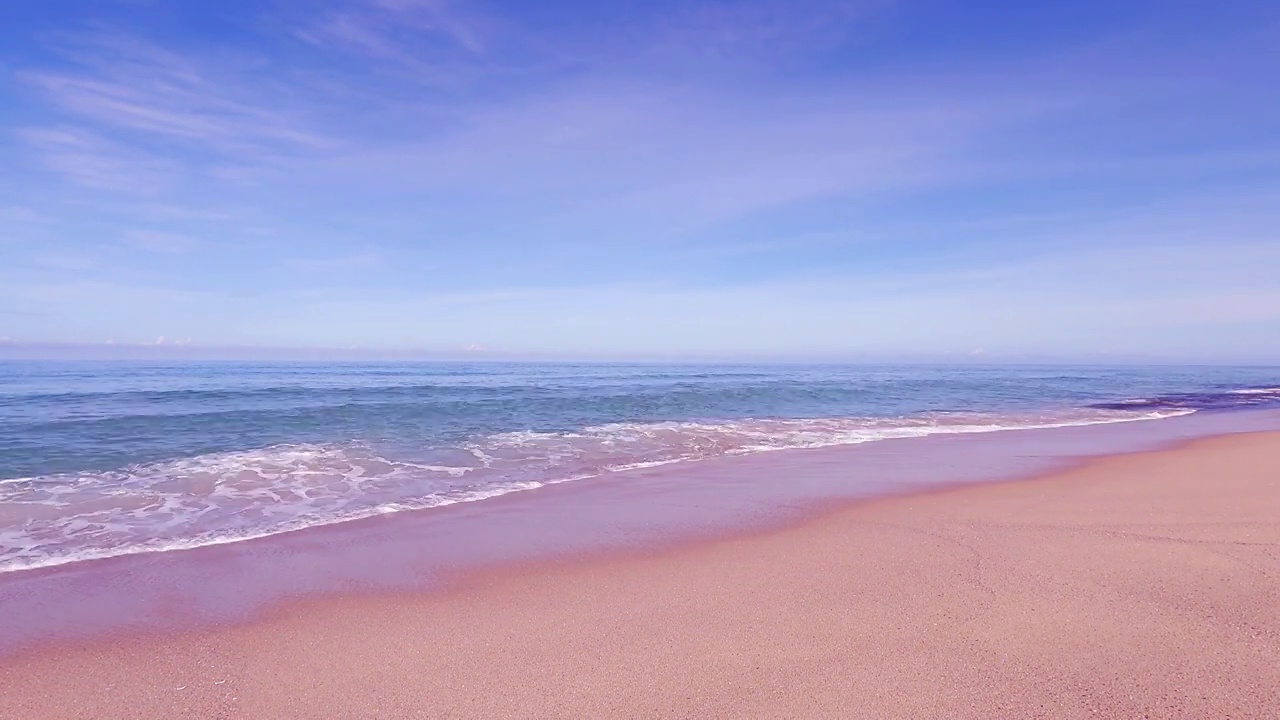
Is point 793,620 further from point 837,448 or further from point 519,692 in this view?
point 837,448

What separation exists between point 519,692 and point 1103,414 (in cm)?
2227

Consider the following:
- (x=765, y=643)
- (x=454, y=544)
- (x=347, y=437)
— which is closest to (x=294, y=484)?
(x=454, y=544)

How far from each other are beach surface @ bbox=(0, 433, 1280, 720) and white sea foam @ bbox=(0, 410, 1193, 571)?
2692 millimetres

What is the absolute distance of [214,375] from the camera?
2997cm

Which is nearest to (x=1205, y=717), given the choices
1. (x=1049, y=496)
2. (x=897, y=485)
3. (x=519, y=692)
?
(x=519, y=692)

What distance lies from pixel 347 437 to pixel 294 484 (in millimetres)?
4610

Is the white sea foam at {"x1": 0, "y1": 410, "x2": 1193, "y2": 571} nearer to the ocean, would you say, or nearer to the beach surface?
the ocean

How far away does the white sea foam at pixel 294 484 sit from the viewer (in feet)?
20.9

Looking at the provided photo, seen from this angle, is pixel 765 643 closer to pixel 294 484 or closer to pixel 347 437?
pixel 294 484

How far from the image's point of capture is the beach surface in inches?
123

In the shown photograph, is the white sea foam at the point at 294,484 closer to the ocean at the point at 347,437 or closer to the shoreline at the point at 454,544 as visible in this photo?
the ocean at the point at 347,437

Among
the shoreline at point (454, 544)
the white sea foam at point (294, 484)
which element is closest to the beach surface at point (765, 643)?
the shoreline at point (454, 544)

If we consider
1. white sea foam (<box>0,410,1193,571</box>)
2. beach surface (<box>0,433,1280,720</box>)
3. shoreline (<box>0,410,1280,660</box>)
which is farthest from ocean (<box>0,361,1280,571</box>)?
beach surface (<box>0,433,1280,720</box>)

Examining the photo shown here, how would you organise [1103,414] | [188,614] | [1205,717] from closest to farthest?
1. [1205,717]
2. [188,614]
3. [1103,414]
